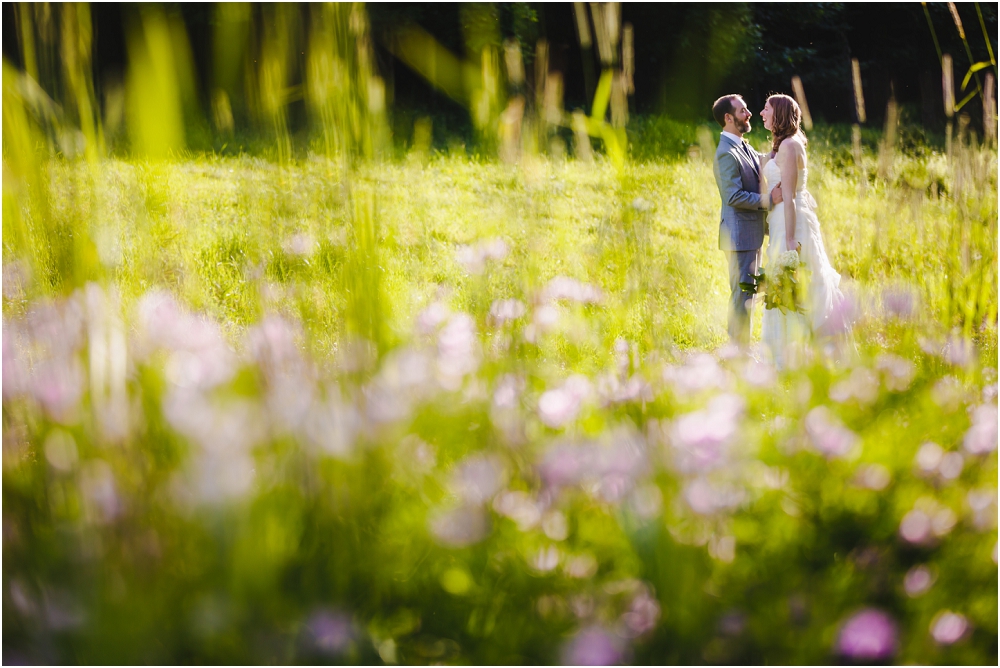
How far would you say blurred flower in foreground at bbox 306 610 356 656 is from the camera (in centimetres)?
80

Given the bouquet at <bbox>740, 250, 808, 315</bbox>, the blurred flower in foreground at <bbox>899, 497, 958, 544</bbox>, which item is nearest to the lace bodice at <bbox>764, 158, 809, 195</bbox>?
the bouquet at <bbox>740, 250, 808, 315</bbox>

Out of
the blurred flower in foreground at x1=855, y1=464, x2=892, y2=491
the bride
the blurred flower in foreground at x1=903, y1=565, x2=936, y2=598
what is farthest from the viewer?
the bride

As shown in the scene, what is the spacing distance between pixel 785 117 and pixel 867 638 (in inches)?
98.4

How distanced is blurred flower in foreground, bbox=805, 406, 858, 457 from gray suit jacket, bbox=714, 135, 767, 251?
6.43 feet

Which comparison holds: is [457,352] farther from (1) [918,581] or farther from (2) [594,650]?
(1) [918,581]

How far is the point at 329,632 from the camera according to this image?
804 millimetres

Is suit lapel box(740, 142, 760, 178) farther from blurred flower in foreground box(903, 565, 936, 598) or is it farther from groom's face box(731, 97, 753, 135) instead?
blurred flower in foreground box(903, 565, 936, 598)

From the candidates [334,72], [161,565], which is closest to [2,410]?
[161,565]

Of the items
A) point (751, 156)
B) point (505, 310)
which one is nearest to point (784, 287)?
point (505, 310)

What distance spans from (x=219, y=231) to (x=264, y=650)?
343 cm

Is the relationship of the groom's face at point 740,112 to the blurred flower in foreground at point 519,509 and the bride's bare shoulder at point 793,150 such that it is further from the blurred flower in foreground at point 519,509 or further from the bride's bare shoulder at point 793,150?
the blurred flower in foreground at point 519,509

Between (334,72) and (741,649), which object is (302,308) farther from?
(741,649)

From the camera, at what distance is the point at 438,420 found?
1.06 metres

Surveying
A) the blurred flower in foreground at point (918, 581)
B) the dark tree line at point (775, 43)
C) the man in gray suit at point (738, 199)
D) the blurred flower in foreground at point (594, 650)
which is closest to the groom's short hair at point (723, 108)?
the man in gray suit at point (738, 199)
